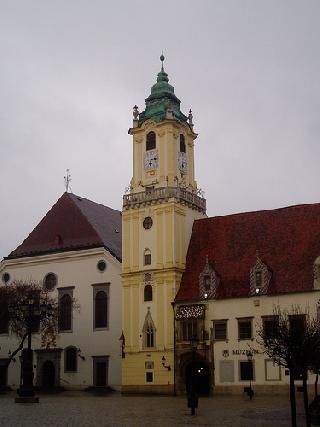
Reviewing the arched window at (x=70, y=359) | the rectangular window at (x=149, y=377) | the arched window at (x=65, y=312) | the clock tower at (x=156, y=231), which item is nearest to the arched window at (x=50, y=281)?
the arched window at (x=65, y=312)

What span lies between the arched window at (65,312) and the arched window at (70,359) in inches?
69.2

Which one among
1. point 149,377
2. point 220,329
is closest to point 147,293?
point 149,377

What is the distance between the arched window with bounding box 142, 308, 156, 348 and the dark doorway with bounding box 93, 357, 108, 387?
5.22m

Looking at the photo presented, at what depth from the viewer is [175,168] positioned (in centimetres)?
5350

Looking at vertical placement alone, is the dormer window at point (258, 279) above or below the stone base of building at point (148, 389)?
above

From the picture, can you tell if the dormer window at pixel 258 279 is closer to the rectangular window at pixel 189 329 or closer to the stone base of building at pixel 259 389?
the rectangular window at pixel 189 329

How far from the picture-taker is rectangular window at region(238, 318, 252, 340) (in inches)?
1819

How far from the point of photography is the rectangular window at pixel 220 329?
47.1m

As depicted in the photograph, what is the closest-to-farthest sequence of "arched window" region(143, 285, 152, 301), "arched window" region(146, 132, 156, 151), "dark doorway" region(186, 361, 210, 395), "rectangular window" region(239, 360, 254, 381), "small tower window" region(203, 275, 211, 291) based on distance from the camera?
1. "rectangular window" region(239, 360, 254, 381)
2. "dark doorway" region(186, 361, 210, 395)
3. "small tower window" region(203, 275, 211, 291)
4. "arched window" region(143, 285, 152, 301)
5. "arched window" region(146, 132, 156, 151)

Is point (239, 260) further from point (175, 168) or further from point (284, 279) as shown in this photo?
point (175, 168)

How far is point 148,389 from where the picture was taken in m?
49.2

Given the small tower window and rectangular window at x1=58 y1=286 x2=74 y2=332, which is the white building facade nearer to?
rectangular window at x1=58 y1=286 x2=74 y2=332

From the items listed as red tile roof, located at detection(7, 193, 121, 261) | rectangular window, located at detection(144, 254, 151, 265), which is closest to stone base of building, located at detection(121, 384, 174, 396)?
rectangular window, located at detection(144, 254, 151, 265)

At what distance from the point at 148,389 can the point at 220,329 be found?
7.00 metres
